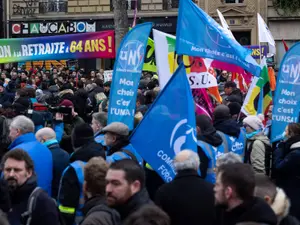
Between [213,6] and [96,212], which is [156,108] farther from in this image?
[213,6]

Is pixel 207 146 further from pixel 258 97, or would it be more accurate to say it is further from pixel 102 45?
pixel 102 45

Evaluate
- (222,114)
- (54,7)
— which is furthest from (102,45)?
(54,7)

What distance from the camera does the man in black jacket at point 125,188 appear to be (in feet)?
14.6

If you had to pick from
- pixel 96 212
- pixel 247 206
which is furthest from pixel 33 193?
pixel 247 206

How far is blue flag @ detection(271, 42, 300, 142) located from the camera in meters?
8.80

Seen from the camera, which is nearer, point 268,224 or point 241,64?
point 268,224

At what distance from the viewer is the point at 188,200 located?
16.7 feet

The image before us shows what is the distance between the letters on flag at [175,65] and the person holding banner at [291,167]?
240 centimetres

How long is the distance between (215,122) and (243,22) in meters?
24.9

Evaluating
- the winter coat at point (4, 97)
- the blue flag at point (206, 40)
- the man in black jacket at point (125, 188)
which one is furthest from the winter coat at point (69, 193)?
the winter coat at point (4, 97)

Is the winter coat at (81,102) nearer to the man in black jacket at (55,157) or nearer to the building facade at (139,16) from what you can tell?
the man in black jacket at (55,157)

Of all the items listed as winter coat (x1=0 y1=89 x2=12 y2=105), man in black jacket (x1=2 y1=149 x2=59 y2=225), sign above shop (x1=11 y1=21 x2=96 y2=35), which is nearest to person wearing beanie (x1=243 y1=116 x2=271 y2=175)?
man in black jacket (x1=2 y1=149 x2=59 y2=225)

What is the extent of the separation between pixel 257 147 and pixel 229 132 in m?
0.36

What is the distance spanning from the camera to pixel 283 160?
23.7ft
